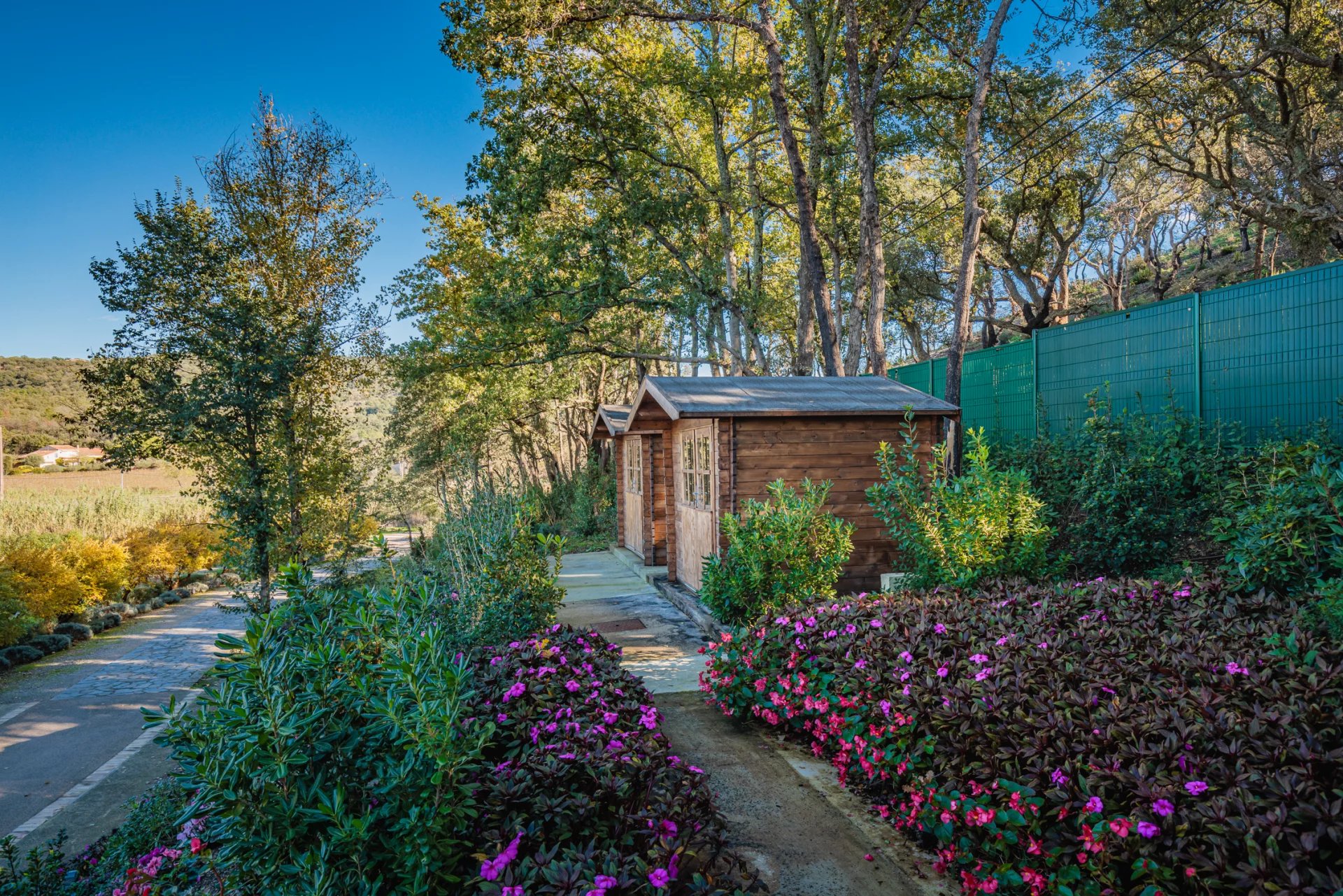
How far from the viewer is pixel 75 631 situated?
1028 centimetres

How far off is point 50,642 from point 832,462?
34.6 feet

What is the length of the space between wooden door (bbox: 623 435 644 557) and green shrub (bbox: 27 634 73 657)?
827cm

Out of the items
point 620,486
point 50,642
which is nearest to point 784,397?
point 620,486

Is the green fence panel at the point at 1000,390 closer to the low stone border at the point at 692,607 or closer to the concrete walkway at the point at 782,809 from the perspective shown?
the low stone border at the point at 692,607

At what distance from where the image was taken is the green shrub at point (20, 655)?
8.82 m

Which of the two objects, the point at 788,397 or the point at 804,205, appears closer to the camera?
the point at 788,397

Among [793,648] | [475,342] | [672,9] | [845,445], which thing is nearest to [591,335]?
[475,342]

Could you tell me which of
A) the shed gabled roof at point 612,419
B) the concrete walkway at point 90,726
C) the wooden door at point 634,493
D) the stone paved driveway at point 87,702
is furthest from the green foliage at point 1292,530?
the shed gabled roof at point 612,419

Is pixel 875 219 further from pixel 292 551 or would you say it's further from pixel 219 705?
pixel 219 705

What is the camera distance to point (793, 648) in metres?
4.36

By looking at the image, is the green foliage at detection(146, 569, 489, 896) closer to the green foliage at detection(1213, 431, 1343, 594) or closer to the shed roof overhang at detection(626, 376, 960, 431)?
the green foliage at detection(1213, 431, 1343, 594)

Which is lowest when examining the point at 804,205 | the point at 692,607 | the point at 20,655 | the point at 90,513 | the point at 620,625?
the point at 20,655

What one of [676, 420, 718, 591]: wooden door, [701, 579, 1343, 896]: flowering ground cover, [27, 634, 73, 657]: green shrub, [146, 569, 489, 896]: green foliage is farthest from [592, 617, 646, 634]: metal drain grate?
[27, 634, 73, 657]: green shrub

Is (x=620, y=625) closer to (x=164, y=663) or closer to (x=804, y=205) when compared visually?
(x=164, y=663)
